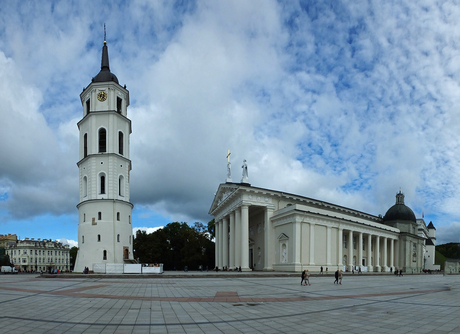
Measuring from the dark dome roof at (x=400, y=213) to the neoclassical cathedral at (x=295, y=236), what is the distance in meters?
8.51

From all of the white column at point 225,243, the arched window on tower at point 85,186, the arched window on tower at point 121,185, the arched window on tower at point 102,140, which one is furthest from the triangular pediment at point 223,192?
the arched window on tower at point 85,186

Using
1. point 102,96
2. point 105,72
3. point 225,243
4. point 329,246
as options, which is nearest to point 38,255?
point 225,243

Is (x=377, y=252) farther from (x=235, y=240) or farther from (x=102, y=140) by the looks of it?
(x=102, y=140)

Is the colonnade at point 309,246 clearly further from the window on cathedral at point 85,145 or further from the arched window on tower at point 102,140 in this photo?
the window on cathedral at point 85,145

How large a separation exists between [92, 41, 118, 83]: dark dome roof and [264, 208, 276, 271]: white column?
1192 inches

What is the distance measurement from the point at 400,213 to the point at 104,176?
64258 mm

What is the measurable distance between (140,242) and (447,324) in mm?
66758

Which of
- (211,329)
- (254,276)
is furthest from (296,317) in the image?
(254,276)

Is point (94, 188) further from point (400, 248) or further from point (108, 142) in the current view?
point (400, 248)

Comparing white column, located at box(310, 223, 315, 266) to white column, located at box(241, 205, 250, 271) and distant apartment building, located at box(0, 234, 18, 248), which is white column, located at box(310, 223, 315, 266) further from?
distant apartment building, located at box(0, 234, 18, 248)

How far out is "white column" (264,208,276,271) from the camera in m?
49.1

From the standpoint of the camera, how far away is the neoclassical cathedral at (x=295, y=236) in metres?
46.1

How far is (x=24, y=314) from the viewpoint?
11375 mm

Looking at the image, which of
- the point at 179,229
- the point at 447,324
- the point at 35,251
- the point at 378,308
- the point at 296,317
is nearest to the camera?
the point at 447,324
